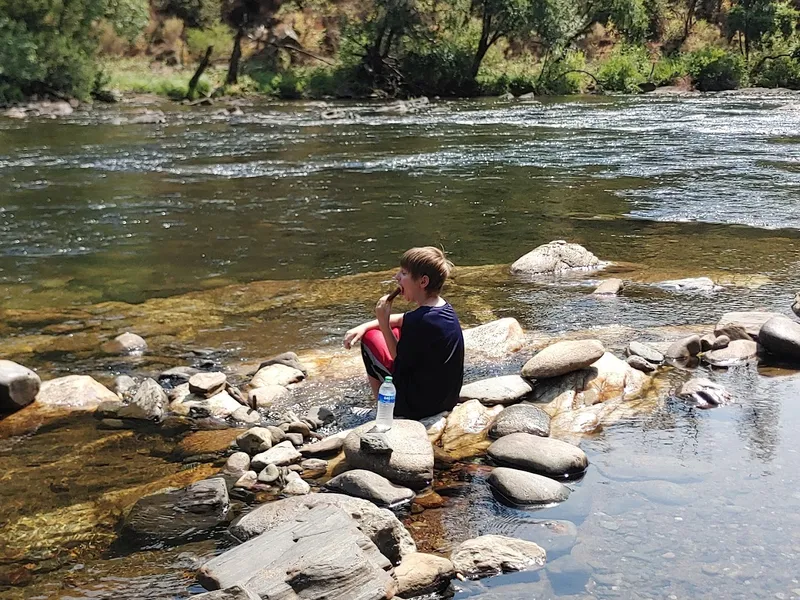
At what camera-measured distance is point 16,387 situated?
6.12 meters

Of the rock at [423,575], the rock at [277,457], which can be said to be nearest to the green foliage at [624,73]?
the rock at [277,457]

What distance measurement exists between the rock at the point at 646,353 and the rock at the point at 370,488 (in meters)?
2.56

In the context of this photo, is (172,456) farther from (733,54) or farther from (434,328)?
(733,54)

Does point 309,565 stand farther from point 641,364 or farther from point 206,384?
point 641,364

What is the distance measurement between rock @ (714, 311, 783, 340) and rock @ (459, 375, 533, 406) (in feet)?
6.37

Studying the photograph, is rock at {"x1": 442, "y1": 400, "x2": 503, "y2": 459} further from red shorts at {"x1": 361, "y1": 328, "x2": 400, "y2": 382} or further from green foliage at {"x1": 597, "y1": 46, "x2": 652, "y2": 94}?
green foliage at {"x1": 597, "y1": 46, "x2": 652, "y2": 94}

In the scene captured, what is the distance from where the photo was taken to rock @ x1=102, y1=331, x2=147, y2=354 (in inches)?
295

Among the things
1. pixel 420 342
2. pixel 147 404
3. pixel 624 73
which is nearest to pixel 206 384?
pixel 147 404

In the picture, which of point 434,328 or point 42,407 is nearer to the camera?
point 434,328

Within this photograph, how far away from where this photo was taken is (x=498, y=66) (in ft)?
144

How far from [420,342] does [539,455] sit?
99 cm

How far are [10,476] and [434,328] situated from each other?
255cm

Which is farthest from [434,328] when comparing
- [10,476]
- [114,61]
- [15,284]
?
[114,61]

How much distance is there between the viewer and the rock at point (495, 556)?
3725 millimetres
